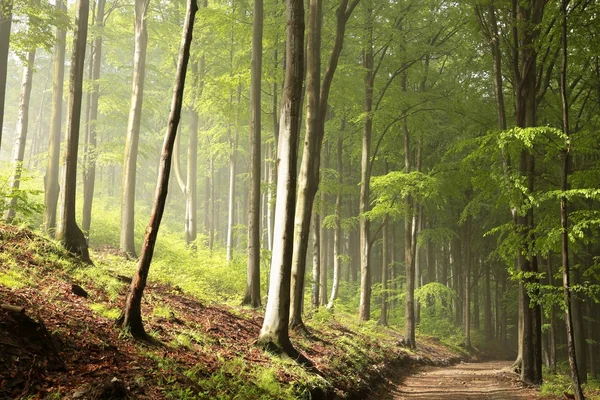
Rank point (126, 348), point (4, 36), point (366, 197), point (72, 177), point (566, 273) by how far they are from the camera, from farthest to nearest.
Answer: point (366, 197) < point (4, 36) < point (72, 177) < point (566, 273) < point (126, 348)

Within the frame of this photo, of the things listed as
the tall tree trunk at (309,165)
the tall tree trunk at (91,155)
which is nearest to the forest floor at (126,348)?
the tall tree trunk at (309,165)

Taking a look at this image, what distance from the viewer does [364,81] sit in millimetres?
18172

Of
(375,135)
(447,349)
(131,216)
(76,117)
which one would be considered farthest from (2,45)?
(447,349)

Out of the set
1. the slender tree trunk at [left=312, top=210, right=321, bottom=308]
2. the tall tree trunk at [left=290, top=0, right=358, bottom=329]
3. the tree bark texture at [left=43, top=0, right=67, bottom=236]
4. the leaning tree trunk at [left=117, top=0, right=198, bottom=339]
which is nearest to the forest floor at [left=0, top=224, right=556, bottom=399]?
the leaning tree trunk at [left=117, top=0, right=198, bottom=339]

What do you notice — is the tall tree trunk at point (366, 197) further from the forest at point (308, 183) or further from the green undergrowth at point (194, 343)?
the green undergrowth at point (194, 343)

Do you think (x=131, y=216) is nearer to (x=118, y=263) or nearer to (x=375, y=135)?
(x=118, y=263)

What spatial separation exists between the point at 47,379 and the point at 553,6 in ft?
38.2

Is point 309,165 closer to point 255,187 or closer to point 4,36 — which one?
point 255,187

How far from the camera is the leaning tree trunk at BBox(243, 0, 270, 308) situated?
Answer: 1381 centimetres

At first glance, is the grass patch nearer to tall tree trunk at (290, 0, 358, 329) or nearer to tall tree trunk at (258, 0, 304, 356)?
tall tree trunk at (258, 0, 304, 356)

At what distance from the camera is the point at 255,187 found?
562 inches

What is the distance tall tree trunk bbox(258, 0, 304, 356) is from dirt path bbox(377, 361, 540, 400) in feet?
10.4

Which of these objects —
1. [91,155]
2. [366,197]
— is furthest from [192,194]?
[366,197]

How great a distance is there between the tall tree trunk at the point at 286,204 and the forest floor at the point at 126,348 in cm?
48
